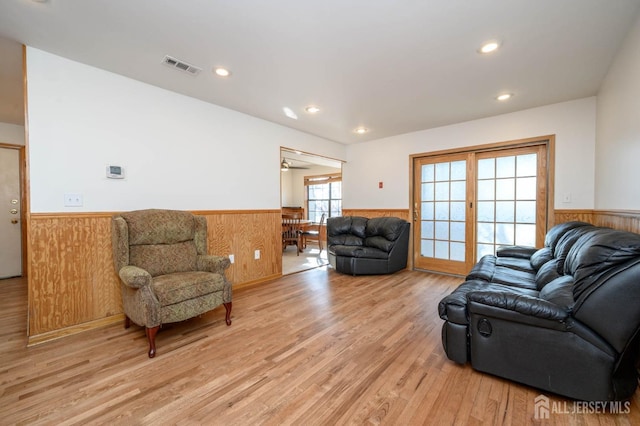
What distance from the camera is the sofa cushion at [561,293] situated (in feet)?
4.93

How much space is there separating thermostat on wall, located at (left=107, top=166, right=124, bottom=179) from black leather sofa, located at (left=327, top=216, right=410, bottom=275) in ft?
10.1

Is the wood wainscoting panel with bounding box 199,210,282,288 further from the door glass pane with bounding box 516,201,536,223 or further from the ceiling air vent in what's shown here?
the door glass pane with bounding box 516,201,536,223

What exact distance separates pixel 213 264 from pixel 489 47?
3.08 m

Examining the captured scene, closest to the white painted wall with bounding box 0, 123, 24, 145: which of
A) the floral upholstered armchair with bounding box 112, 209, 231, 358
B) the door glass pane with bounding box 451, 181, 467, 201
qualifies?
the floral upholstered armchair with bounding box 112, 209, 231, 358

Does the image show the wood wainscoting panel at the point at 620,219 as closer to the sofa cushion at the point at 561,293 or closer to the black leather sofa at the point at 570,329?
the black leather sofa at the point at 570,329

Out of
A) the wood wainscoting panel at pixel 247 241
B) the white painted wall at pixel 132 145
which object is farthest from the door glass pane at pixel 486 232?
the white painted wall at pixel 132 145

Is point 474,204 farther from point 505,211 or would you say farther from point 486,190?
point 505,211

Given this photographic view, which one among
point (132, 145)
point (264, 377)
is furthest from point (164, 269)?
point (264, 377)

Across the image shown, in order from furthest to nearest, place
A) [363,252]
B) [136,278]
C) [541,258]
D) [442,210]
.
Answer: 1. [442,210]
2. [363,252]
3. [541,258]
4. [136,278]

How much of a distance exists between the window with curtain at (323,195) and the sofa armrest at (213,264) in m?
5.20

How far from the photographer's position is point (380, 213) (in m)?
5.16

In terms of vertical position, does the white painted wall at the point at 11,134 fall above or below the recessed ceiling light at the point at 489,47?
below

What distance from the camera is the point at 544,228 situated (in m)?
3.64

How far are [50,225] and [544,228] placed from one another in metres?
5.53
